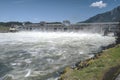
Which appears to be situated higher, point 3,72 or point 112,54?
point 112,54

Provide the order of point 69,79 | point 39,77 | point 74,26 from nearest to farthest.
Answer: point 69,79 < point 39,77 < point 74,26

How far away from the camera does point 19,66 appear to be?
36.0 metres

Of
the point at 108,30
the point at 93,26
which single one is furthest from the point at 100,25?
the point at 108,30

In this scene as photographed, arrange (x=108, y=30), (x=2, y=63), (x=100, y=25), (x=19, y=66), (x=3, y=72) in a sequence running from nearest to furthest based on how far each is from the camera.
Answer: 1. (x=3, y=72)
2. (x=19, y=66)
3. (x=2, y=63)
4. (x=108, y=30)
5. (x=100, y=25)

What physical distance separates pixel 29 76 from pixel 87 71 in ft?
26.5

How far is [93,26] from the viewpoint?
178250 millimetres

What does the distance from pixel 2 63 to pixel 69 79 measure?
18.7 meters

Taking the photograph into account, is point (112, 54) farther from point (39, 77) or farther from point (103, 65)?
point (39, 77)

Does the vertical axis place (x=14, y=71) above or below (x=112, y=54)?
below

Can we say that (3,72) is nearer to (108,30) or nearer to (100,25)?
(108,30)

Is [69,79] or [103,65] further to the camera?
[103,65]

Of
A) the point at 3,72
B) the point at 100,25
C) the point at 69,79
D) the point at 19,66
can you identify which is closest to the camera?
→ the point at 69,79

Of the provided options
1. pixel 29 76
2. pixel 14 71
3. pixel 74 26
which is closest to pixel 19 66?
pixel 14 71

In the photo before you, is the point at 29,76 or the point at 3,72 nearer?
the point at 29,76
